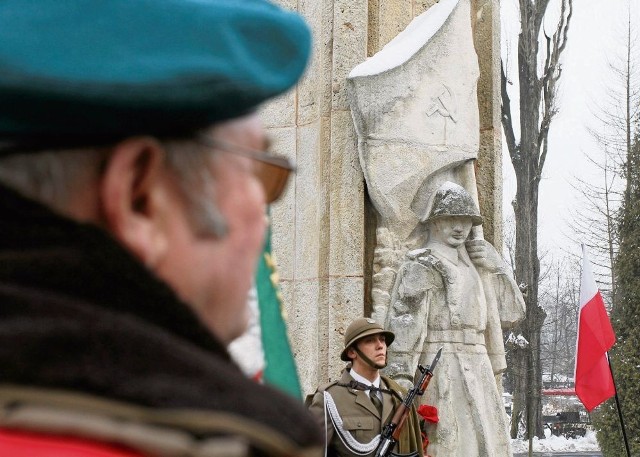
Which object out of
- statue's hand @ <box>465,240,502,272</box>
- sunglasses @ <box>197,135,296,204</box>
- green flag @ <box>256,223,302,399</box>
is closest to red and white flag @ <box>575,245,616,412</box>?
statue's hand @ <box>465,240,502,272</box>

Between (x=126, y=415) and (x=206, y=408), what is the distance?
0.06 metres

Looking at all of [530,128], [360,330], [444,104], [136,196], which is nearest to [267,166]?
[136,196]

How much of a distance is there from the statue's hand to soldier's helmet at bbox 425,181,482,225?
189 mm

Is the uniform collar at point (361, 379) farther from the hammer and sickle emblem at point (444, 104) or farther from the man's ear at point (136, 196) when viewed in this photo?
the man's ear at point (136, 196)

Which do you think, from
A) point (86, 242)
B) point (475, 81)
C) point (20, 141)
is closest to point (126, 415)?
point (86, 242)

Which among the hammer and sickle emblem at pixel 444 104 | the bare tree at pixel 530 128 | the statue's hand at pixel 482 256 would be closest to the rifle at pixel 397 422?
the statue's hand at pixel 482 256

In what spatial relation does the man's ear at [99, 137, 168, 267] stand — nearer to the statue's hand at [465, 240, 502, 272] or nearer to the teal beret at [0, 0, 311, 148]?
the teal beret at [0, 0, 311, 148]

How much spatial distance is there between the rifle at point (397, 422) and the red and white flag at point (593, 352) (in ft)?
7.29

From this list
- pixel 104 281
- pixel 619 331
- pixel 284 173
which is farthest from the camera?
pixel 619 331

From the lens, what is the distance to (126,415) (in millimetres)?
779

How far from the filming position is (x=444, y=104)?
732cm

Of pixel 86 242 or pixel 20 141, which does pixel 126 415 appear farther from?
pixel 20 141

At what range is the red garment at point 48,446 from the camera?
29.5 inches

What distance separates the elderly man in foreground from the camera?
79 centimetres
